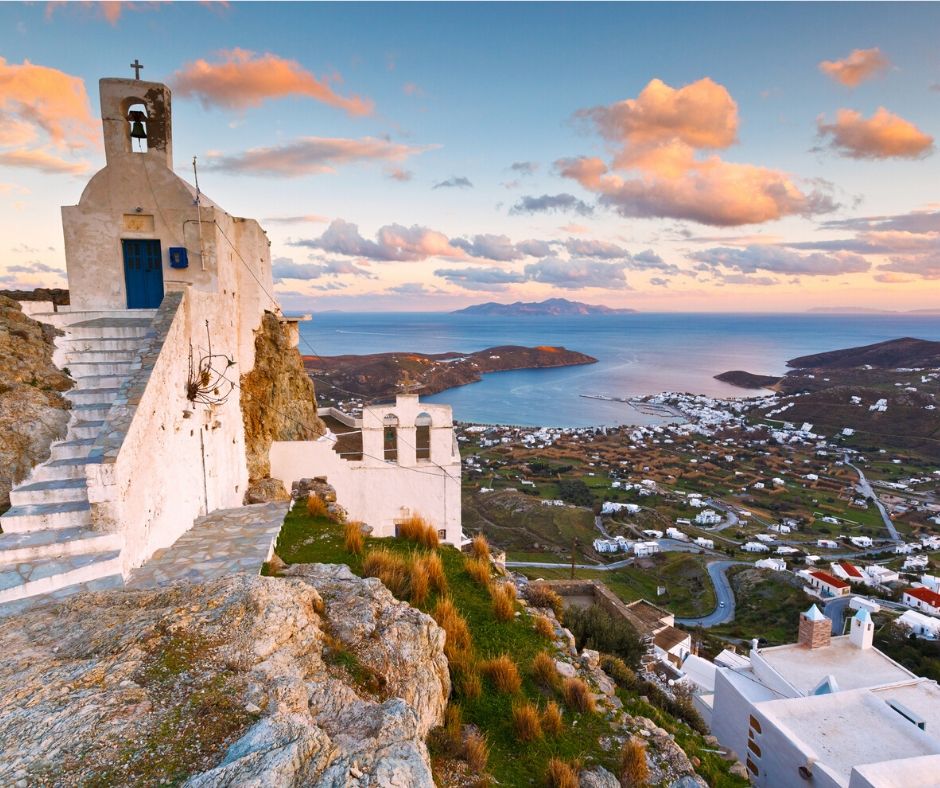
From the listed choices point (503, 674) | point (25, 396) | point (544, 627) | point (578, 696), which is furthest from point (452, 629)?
point (25, 396)

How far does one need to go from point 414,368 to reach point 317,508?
90755mm

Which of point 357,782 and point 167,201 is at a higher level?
point 167,201

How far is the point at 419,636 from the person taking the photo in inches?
186

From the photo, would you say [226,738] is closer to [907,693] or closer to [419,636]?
[419,636]

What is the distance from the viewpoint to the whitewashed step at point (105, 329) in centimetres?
720

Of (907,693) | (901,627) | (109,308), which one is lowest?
(901,627)

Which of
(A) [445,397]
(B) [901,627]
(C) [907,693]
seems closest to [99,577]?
(C) [907,693]

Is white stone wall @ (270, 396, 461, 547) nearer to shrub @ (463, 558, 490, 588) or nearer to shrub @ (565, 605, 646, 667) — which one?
shrub @ (565, 605, 646, 667)

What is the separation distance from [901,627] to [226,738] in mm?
31449

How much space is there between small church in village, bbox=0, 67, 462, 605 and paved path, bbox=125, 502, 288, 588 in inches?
3.4

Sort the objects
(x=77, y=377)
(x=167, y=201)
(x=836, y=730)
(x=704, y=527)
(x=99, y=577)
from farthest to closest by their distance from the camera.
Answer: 1. (x=704, y=527)
2. (x=836, y=730)
3. (x=167, y=201)
4. (x=77, y=377)
5. (x=99, y=577)

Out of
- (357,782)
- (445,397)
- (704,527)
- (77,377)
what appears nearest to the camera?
(357,782)

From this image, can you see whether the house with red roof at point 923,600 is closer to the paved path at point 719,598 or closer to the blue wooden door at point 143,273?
the paved path at point 719,598

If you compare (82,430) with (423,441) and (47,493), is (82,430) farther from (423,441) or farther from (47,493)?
(423,441)
